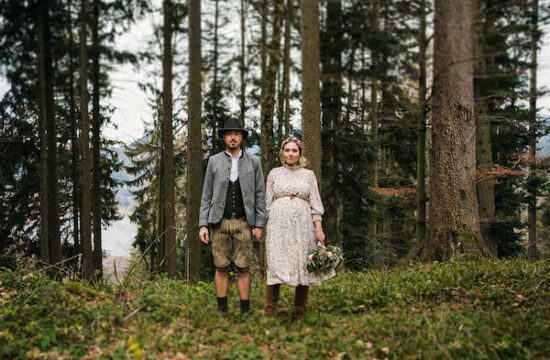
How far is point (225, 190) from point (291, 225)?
91cm

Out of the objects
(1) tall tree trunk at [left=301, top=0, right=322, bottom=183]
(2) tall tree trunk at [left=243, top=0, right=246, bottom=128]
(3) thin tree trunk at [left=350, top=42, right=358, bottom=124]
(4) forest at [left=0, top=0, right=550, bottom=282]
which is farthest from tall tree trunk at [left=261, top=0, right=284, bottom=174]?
(2) tall tree trunk at [left=243, top=0, right=246, bottom=128]

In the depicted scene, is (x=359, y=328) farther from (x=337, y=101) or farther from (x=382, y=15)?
(x=382, y=15)

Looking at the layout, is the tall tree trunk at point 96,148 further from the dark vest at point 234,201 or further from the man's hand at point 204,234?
the dark vest at point 234,201

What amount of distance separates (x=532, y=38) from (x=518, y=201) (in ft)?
20.5

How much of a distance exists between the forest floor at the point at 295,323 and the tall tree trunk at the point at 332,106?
32.0 ft

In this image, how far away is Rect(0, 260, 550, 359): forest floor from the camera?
3.62 metres

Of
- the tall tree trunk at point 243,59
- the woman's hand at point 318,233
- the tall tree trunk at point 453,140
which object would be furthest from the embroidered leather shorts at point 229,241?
the tall tree trunk at point 243,59

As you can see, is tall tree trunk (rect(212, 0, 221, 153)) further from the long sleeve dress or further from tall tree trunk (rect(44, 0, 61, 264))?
the long sleeve dress

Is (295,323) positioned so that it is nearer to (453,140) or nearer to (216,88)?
(453,140)

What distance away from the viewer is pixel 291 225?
15.7 ft

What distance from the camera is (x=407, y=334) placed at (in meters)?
3.89

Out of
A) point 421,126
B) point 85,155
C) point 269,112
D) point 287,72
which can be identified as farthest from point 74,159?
point 421,126

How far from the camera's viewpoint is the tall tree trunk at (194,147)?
10298 mm

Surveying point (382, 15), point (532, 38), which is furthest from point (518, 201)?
point (382, 15)
